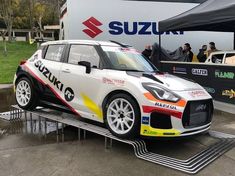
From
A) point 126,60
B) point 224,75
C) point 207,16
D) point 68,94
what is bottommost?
point 68,94

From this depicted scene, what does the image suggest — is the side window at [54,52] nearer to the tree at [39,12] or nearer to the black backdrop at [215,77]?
the black backdrop at [215,77]

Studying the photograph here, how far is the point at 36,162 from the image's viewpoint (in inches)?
210

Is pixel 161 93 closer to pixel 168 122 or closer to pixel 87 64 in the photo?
pixel 168 122

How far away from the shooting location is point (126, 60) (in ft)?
21.8

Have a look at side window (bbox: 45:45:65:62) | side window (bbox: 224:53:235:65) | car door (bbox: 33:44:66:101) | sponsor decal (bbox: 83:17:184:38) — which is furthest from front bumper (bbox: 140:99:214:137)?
sponsor decal (bbox: 83:17:184:38)

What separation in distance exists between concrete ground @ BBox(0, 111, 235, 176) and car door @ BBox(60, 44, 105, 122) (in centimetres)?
57

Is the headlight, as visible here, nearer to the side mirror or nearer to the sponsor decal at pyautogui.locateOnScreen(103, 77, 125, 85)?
the sponsor decal at pyautogui.locateOnScreen(103, 77, 125, 85)

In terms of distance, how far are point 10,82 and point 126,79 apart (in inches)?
424

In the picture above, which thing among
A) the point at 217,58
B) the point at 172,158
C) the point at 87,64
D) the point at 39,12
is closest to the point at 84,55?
the point at 87,64

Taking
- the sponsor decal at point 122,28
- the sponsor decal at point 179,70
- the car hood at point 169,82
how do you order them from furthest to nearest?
the sponsor decal at point 122,28, the sponsor decal at point 179,70, the car hood at point 169,82

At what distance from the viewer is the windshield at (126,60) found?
21.1 ft

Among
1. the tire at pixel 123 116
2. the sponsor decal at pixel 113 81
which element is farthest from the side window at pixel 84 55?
the tire at pixel 123 116

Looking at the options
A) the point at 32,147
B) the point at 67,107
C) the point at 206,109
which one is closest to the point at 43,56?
the point at 67,107

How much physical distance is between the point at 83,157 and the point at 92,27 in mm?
10170
